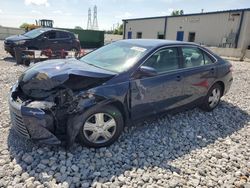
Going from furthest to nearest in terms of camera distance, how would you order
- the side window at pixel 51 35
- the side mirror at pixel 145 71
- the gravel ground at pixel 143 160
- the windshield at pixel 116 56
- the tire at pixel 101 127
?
the side window at pixel 51 35, the windshield at pixel 116 56, the side mirror at pixel 145 71, the tire at pixel 101 127, the gravel ground at pixel 143 160

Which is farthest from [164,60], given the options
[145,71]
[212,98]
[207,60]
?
[212,98]

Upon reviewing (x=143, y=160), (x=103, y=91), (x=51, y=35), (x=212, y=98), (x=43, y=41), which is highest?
(x=51, y=35)

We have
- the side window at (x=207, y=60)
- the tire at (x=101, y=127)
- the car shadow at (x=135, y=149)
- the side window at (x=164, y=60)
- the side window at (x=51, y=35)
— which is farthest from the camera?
the side window at (x=51, y=35)

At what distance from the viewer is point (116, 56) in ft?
13.8

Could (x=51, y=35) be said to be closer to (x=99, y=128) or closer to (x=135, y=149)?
(x=99, y=128)

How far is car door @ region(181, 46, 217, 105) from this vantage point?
181 inches

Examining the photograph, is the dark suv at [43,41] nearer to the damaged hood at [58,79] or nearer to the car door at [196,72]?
the damaged hood at [58,79]

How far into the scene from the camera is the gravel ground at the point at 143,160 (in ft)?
9.55

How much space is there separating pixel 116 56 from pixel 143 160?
6.07 ft

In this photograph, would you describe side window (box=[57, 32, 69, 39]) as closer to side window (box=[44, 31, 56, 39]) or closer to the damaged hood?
side window (box=[44, 31, 56, 39])

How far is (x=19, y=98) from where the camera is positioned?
3.40m

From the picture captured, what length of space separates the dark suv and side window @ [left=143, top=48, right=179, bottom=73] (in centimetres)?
923

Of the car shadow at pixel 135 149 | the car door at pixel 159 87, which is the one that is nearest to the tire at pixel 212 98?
the car shadow at pixel 135 149

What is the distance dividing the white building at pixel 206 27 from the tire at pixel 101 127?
2341cm
